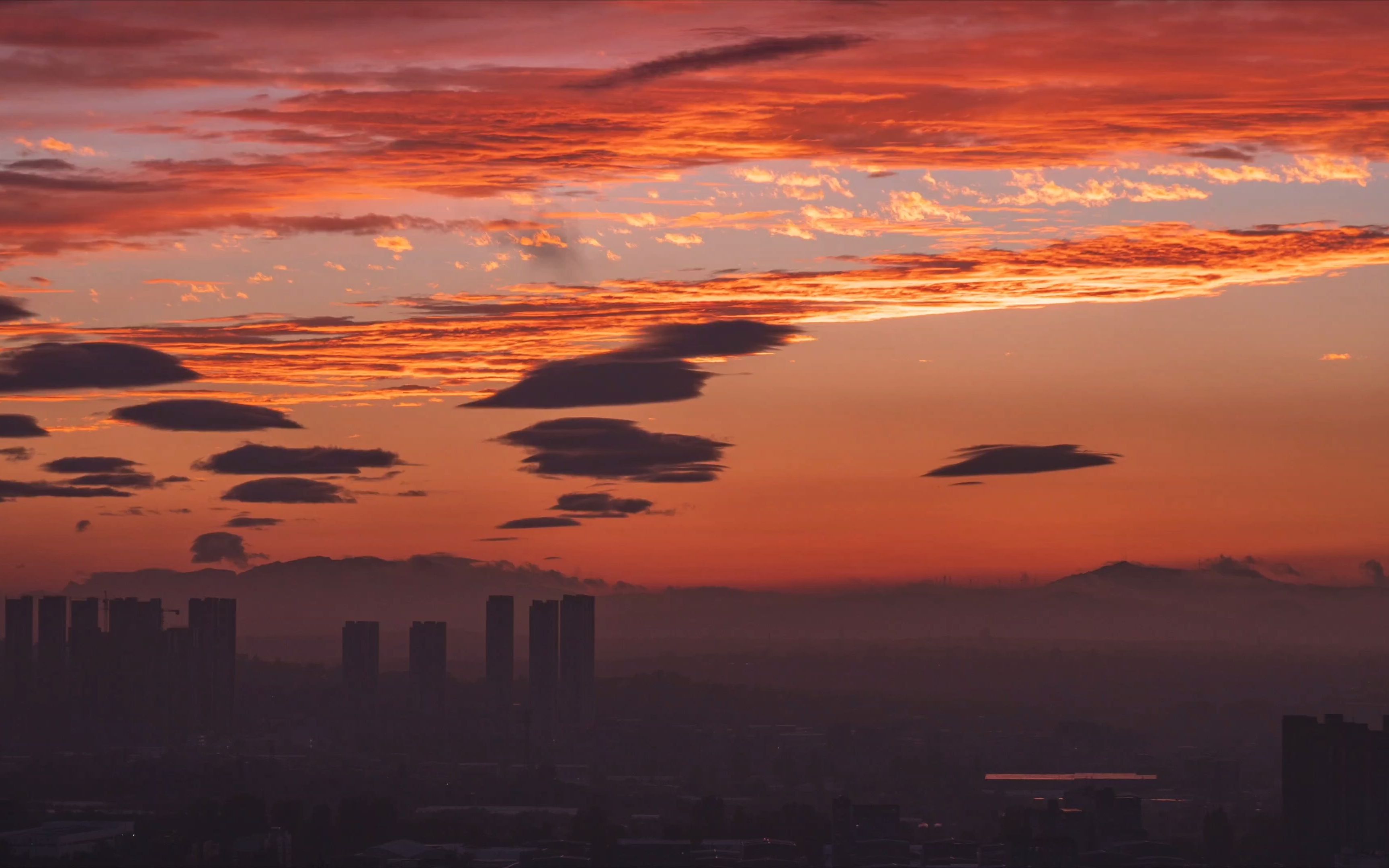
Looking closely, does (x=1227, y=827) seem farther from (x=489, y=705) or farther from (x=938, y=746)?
(x=489, y=705)

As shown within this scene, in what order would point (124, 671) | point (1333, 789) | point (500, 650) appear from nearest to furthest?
point (1333, 789), point (124, 671), point (500, 650)

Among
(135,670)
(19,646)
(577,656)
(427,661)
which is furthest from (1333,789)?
(19,646)

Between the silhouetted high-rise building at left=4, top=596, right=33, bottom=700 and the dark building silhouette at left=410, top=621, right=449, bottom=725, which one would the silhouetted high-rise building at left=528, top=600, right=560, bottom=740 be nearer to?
the dark building silhouette at left=410, top=621, right=449, bottom=725

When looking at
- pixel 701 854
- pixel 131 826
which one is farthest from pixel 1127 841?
pixel 131 826

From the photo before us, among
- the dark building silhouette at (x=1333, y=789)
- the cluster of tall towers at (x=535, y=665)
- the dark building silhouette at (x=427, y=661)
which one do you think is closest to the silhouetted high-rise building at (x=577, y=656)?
the cluster of tall towers at (x=535, y=665)

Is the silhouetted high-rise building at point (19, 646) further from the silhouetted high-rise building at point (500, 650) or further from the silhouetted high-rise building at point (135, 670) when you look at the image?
the silhouetted high-rise building at point (500, 650)

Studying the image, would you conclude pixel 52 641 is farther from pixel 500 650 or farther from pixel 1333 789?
pixel 1333 789
